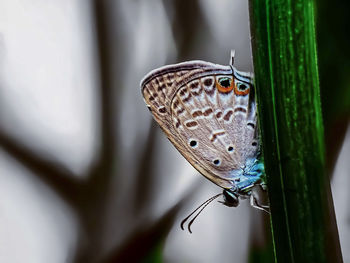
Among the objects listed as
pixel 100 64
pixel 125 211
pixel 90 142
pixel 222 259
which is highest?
pixel 100 64

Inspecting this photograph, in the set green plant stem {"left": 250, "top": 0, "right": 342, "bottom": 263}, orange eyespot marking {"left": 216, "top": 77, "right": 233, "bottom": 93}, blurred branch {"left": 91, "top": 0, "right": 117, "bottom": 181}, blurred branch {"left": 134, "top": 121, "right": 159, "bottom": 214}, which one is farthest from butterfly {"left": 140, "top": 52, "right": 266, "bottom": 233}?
blurred branch {"left": 134, "top": 121, "right": 159, "bottom": 214}

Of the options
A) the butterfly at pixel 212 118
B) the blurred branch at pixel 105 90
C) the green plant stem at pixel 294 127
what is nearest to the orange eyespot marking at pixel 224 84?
the butterfly at pixel 212 118

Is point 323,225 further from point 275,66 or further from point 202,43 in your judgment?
point 202,43

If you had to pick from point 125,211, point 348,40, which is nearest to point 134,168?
point 125,211

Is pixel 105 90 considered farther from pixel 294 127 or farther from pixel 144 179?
pixel 294 127

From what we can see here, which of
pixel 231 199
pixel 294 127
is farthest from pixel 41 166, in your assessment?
pixel 294 127

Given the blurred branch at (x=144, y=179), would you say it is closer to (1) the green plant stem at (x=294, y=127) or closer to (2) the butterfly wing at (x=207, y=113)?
(2) the butterfly wing at (x=207, y=113)

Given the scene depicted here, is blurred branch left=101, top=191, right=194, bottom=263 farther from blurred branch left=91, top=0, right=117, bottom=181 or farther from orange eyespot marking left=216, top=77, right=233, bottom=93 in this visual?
orange eyespot marking left=216, top=77, right=233, bottom=93
